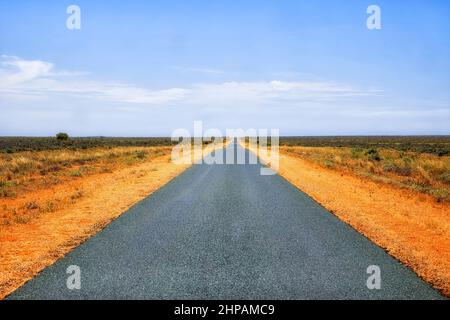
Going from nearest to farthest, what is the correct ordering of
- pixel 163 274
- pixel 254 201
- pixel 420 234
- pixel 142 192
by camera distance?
pixel 163 274, pixel 420 234, pixel 254 201, pixel 142 192

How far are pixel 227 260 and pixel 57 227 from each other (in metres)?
4.54

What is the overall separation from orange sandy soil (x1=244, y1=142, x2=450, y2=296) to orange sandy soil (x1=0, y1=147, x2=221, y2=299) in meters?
5.57

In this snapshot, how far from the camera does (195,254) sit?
20.5 feet

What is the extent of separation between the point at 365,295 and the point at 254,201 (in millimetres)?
6824

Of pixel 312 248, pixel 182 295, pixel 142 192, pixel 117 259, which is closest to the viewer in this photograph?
pixel 182 295

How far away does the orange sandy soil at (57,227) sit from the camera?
19.1 feet

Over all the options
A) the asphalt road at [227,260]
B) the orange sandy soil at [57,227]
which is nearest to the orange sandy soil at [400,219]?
the asphalt road at [227,260]

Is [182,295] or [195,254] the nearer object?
[182,295]

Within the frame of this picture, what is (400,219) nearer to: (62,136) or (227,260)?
(227,260)

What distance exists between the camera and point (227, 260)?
5945 millimetres

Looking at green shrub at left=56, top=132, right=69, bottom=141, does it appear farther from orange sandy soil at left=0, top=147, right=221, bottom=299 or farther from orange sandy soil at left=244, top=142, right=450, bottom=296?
orange sandy soil at left=244, top=142, right=450, bottom=296

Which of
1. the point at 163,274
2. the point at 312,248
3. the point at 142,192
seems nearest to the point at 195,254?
the point at 163,274

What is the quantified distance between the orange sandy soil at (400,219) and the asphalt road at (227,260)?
0.35 meters
